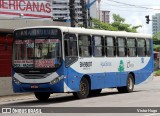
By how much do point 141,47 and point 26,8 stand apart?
269 inches

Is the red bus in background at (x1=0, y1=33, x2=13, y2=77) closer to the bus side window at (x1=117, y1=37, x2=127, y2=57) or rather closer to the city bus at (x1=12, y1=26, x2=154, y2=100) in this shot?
the city bus at (x1=12, y1=26, x2=154, y2=100)

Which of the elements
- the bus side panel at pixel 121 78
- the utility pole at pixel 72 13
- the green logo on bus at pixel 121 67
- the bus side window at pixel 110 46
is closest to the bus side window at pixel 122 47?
the green logo on bus at pixel 121 67

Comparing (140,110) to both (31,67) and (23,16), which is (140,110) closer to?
(31,67)

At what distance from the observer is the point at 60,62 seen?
66.9ft

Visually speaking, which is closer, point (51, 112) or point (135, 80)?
point (51, 112)

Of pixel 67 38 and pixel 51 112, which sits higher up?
pixel 67 38

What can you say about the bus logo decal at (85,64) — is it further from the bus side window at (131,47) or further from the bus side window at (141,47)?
the bus side window at (141,47)

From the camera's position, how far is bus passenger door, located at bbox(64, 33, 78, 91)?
20.7 meters

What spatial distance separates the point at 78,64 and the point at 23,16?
8026mm

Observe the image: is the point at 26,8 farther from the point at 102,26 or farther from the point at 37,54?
the point at 102,26

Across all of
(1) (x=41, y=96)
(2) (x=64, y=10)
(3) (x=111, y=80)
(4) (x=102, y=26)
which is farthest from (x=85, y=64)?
(4) (x=102, y=26)

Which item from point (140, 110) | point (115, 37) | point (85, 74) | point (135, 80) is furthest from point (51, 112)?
point (135, 80)

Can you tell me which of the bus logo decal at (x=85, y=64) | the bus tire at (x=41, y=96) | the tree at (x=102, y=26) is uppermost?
the tree at (x=102, y=26)

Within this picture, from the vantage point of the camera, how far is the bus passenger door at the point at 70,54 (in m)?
20.7
